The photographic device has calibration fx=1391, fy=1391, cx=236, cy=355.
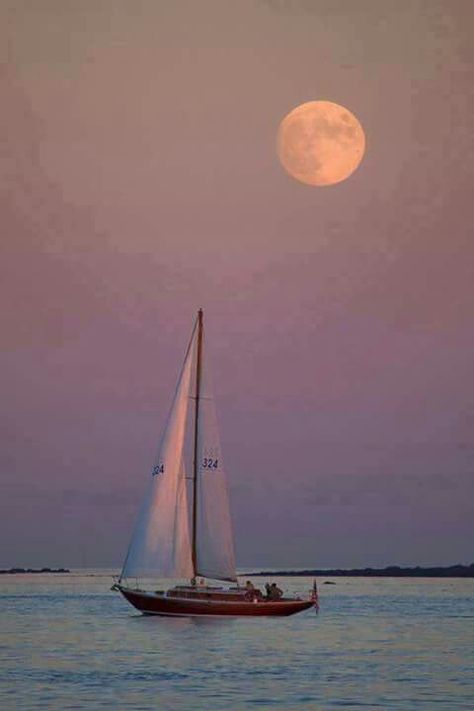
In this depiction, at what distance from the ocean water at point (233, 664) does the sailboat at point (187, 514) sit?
3.15 m

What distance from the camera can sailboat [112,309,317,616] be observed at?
89625 millimetres

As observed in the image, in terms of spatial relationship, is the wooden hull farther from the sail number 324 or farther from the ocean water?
the sail number 324

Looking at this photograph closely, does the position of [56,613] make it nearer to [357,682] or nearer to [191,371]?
[191,371]

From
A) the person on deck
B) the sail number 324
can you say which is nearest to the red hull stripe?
the person on deck

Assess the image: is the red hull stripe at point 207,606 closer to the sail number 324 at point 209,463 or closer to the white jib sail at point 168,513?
the white jib sail at point 168,513

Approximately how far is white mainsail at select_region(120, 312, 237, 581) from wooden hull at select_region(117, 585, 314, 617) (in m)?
1.90

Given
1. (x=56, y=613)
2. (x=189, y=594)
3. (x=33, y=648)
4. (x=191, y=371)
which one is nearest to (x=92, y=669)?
(x=33, y=648)

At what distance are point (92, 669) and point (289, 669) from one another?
29.9 ft

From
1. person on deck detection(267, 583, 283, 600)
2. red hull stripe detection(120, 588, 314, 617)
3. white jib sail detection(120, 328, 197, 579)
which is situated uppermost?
white jib sail detection(120, 328, 197, 579)

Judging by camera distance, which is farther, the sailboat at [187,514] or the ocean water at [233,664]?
the sailboat at [187,514]

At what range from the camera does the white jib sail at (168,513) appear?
8962 cm

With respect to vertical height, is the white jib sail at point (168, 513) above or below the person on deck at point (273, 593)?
above

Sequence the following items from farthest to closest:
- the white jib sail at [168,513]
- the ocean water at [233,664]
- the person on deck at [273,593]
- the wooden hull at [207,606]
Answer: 1. the person on deck at [273,593]
2. the white jib sail at [168,513]
3. the wooden hull at [207,606]
4. the ocean water at [233,664]

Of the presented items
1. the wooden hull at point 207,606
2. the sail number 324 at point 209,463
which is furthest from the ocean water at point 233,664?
the sail number 324 at point 209,463
